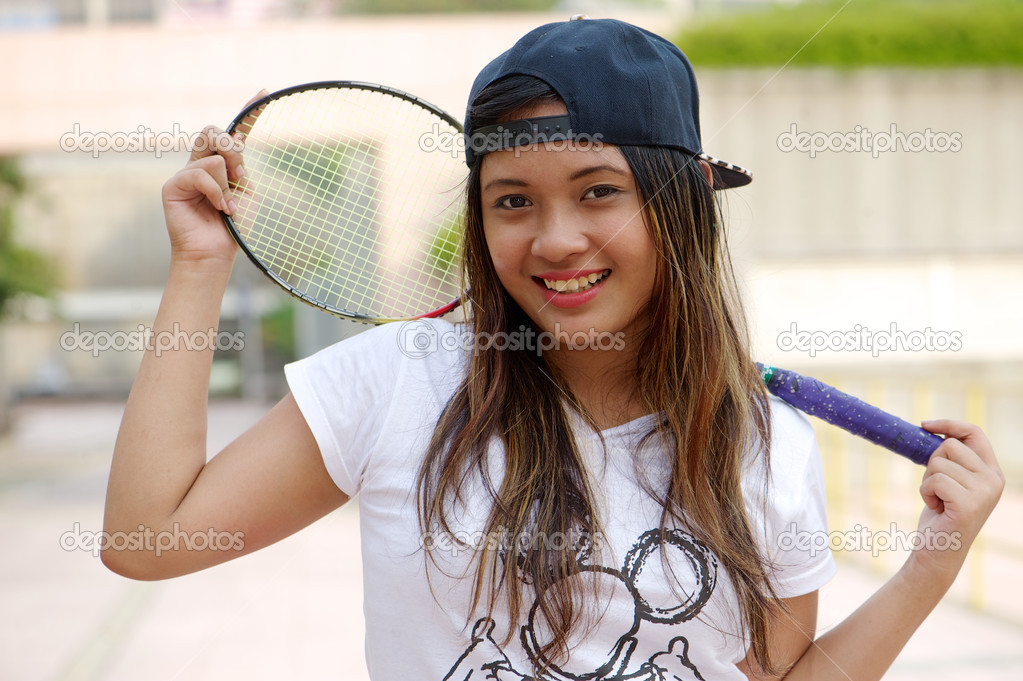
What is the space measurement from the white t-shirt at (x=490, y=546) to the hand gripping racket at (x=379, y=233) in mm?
252

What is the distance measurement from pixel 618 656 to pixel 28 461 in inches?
464

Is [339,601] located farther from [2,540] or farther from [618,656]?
[618,656]

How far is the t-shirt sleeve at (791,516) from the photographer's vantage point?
1.35 meters

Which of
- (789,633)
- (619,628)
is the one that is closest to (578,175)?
(619,628)

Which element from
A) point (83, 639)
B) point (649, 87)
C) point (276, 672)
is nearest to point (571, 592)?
point (649, 87)

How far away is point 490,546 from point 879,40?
8.69m

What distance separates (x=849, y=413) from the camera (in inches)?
61.6

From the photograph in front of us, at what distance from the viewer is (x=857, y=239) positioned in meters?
8.42

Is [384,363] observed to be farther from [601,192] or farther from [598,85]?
[598,85]

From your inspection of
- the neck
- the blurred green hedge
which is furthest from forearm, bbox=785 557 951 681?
the blurred green hedge

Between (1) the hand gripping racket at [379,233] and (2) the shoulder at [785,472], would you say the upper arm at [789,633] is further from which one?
(1) the hand gripping racket at [379,233]

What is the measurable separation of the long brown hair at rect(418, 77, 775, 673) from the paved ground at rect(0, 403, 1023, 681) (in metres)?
2.89

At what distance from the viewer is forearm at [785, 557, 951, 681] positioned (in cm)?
139

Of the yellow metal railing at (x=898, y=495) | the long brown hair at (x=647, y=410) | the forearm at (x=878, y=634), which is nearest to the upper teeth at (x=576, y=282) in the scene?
the long brown hair at (x=647, y=410)
